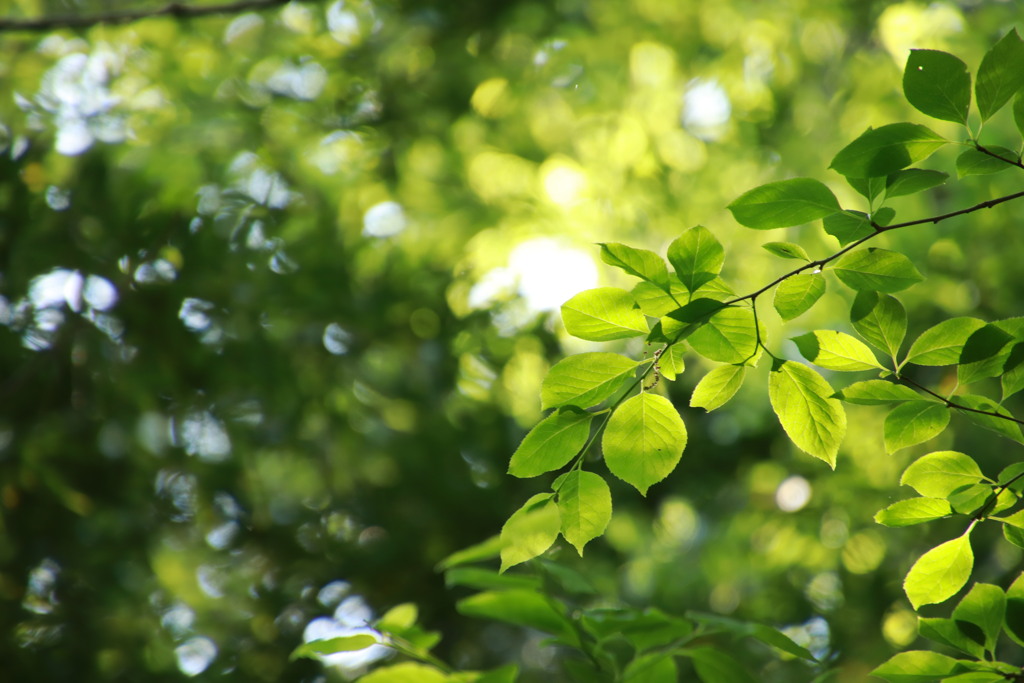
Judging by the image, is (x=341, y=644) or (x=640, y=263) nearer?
(x=640, y=263)

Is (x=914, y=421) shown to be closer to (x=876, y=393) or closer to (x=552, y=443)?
(x=876, y=393)

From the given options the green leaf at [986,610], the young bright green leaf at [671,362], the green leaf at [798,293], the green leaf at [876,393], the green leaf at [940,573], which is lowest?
the green leaf at [986,610]

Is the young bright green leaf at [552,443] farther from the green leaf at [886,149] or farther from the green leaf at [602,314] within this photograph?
the green leaf at [886,149]

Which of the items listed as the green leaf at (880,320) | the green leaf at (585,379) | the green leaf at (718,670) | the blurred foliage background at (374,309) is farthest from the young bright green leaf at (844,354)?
the blurred foliage background at (374,309)

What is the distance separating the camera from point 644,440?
420 mm

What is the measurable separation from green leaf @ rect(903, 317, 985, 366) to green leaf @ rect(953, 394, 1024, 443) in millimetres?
25

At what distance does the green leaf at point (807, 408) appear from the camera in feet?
1.36

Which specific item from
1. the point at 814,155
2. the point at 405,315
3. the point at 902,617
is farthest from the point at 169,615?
the point at 814,155

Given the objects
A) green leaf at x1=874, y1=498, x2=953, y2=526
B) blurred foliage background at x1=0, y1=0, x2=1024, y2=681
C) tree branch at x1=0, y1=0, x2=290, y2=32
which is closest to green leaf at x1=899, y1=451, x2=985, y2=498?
green leaf at x1=874, y1=498, x2=953, y2=526

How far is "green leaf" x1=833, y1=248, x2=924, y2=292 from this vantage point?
15.4 inches

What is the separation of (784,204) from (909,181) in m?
0.06

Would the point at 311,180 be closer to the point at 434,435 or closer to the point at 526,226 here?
the point at 526,226

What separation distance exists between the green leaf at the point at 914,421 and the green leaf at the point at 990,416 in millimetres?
16

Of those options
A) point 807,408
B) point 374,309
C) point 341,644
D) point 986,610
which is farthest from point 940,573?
point 374,309
